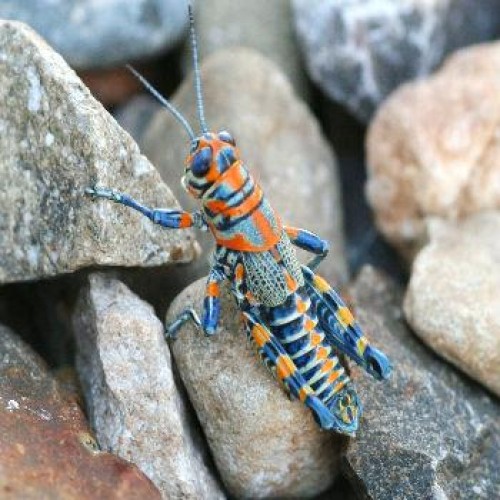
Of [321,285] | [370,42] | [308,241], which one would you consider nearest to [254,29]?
[370,42]

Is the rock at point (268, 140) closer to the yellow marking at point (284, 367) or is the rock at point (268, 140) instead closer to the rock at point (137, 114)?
the rock at point (137, 114)

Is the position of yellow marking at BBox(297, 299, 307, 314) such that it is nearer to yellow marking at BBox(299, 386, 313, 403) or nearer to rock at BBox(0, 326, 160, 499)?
yellow marking at BBox(299, 386, 313, 403)

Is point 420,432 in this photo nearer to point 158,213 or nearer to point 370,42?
point 158,213

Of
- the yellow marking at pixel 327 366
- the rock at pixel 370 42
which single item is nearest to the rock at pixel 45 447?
the yellow marking at pixel 327 366

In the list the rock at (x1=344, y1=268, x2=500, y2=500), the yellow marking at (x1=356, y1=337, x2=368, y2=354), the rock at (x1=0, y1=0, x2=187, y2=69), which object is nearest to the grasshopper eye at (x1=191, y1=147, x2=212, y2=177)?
the yellow marking at (x1=356, y1=337, x2=368, y2=354)

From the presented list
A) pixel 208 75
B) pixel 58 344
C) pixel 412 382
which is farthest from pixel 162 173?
pixel 412 382
